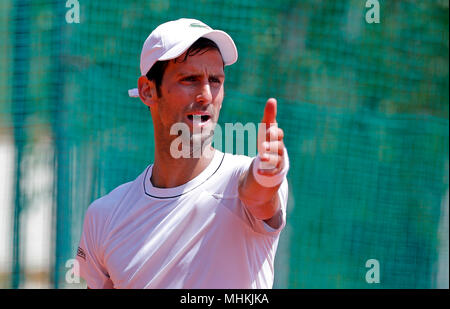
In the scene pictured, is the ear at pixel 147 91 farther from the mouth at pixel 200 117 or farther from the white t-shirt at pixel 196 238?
the white t-shirt at pixel 196 238

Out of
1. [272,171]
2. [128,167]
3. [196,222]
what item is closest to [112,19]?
[128,167]

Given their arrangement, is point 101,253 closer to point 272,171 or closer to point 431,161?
point 272,171

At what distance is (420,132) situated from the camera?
15.2ft

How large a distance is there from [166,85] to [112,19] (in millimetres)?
1717

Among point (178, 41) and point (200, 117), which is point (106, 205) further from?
point (178, 41)

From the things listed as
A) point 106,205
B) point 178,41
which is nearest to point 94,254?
point 106,205

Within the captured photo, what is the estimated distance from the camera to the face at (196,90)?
2480 millimetres

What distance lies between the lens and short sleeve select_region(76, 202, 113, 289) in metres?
2.66

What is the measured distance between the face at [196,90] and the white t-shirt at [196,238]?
6.8 inches

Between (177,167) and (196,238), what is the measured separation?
32 centimetres

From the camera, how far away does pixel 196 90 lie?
2.49 metres

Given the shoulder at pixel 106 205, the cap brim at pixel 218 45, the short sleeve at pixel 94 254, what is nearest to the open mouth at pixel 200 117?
the cap brim at pixel 218 45

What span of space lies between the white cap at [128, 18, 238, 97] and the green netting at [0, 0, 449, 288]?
59.1 inches

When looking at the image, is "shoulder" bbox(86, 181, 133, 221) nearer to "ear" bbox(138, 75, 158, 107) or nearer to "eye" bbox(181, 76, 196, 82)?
"ear" bbox(138, 75, 158, 107)
